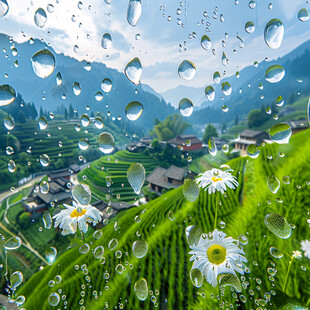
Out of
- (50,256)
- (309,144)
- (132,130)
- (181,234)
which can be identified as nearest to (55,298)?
(50,256)

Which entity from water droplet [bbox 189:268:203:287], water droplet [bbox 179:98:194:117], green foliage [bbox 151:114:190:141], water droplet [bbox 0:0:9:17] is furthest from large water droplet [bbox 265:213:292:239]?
green foliage [bbox 151:114:190:141]

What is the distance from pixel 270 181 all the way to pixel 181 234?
11.2 inches

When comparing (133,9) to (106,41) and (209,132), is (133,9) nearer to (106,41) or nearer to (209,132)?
(106,41)

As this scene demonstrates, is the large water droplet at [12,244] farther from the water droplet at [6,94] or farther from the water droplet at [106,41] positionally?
the water droplet at [106,41]

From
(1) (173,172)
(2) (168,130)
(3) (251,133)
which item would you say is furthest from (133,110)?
(3) (251,133)

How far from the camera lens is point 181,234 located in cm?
46

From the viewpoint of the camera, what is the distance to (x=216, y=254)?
0.31 metres

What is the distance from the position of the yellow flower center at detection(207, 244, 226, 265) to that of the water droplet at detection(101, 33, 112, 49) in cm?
57

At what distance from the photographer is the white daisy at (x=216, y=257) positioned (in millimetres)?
293

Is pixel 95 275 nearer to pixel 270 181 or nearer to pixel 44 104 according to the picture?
pixel 270 181

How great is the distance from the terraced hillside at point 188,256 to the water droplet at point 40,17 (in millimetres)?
648

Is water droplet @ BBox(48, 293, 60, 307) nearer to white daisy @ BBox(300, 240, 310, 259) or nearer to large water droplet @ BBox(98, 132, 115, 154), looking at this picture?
large water droplet @ BBox(98, 132, 115, 154)

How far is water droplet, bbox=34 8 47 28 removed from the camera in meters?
0.36

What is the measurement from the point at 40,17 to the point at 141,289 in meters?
0.70
